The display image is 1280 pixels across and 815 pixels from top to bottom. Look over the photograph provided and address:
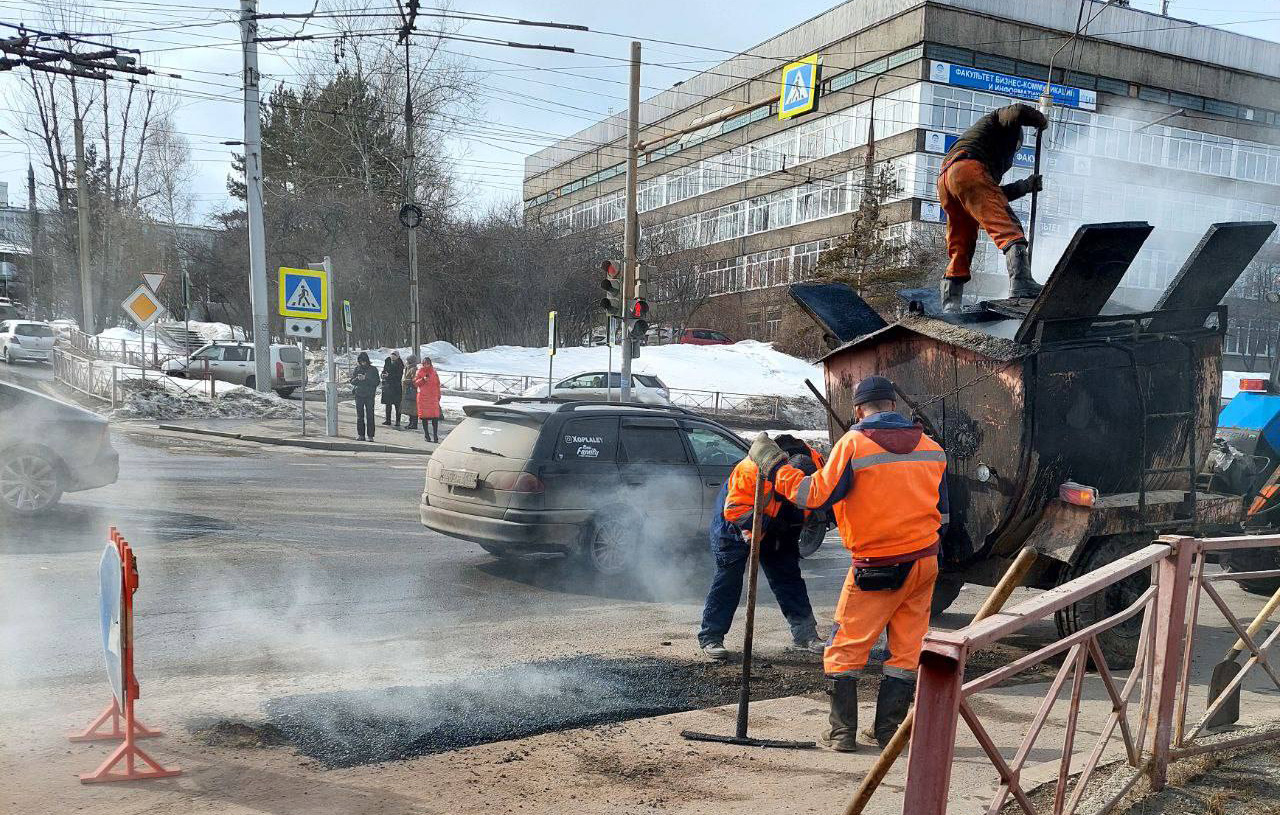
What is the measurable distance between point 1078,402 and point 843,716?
8.31 feet

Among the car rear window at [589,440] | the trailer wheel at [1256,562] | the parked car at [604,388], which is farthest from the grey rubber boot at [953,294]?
the parked car at [604,388]

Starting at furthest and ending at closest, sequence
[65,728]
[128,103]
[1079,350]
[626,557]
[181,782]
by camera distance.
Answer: [128,103]
[626,557]
[1079,350]
[65,728]
[181,782]

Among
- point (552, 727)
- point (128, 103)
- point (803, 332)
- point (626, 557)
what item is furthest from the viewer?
point (128, 103)

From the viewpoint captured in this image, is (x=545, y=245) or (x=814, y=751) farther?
(x=545, y=245)

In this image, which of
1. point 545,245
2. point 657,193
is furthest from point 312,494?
point 657,193

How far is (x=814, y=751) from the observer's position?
4574 mm

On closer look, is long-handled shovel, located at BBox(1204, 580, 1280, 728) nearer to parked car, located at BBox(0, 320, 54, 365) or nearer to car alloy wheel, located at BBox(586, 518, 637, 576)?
car alloy wheel, located at BBox(586, 518, 637, 576)

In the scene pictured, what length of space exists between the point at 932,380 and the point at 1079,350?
90 cm

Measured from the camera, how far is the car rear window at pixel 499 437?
26.2 feet

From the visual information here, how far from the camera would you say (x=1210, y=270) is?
19.2ft

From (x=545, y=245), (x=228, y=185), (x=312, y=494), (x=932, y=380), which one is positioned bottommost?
(x=312, y=494)

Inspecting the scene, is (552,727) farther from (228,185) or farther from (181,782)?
(228,185)

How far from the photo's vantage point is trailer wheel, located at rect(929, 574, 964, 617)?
6.69 meters

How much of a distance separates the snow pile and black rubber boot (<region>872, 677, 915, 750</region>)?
19.1 meters
